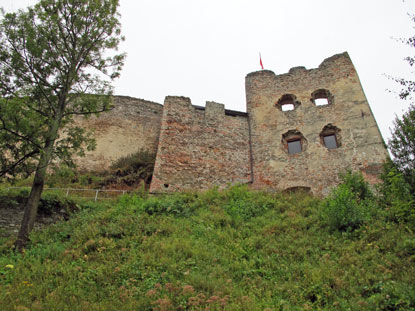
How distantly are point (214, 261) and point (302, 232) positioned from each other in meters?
2.91

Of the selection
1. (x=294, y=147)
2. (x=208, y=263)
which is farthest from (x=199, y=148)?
(x=208, y=263)

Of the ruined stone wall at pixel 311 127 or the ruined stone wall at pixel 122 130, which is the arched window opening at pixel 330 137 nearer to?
the ruined stone wall at pixel 311 127

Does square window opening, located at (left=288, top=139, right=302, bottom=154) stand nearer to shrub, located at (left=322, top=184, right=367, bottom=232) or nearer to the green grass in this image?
the green grass

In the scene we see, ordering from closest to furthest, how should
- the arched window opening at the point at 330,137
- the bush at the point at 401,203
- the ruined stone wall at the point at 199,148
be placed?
the bush at the point at 401,203, the ruined stone wall at the point at 199,148, the arched window opening at the point at 330,137

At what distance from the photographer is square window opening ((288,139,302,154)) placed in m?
16.1

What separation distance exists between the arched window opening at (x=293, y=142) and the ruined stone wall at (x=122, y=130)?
6770 millimetres

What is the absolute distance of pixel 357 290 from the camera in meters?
6.25

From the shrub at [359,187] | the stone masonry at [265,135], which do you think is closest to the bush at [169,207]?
the stone masonry at [265,135]

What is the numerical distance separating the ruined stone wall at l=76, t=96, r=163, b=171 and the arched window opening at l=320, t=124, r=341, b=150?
8.51m

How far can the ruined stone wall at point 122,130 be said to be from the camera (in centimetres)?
1680

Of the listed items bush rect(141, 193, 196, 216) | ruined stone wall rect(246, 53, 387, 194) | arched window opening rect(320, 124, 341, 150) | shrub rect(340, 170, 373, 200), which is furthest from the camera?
arched window opening rect(320, 124, 341, 150)

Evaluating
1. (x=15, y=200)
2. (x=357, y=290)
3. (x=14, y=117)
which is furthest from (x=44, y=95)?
(x=357, y=290)

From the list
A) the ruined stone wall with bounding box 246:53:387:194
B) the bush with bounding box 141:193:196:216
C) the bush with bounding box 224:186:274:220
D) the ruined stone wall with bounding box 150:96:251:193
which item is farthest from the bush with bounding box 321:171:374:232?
the ruined stone wall with bounding box 150:96:251:193

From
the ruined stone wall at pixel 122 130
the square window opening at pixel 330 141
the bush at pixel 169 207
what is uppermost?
the ruined stone wall at pixel 122 130
